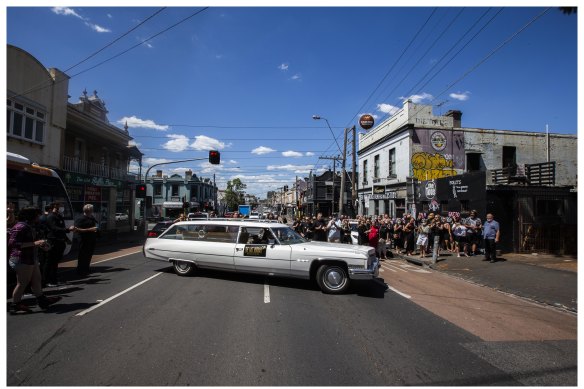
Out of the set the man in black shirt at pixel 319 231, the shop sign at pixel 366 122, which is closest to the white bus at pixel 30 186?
the man in black shirt at pixel 319 231

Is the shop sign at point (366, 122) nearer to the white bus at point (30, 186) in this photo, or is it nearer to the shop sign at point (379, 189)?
the shop sign at point (379, 189)

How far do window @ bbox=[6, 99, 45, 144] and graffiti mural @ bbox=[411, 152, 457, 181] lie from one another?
2137 cm

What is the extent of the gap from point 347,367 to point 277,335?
1171 millimetres

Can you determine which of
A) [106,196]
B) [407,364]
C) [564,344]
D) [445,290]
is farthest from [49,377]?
[106,196]

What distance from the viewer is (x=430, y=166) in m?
22.5

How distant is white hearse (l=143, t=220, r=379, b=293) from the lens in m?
7.07

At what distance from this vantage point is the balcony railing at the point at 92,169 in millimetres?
19750

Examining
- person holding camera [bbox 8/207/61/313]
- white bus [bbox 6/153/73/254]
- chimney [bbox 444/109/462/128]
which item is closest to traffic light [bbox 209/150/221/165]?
white bus [bbox 6/153/73/254]

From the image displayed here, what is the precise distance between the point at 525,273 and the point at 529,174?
8914 mm

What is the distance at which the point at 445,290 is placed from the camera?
8.03 meters

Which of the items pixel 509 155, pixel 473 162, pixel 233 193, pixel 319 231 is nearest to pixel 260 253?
pixel 319 231

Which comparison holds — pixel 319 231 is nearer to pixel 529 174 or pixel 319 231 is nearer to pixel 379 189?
pixel 529 174

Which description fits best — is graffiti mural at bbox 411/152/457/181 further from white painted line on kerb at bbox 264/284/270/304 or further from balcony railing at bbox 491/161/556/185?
white painted line on kerb at bbox 264/284/270/304

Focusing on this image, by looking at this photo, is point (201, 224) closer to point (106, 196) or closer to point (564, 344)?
point (564, 344)
